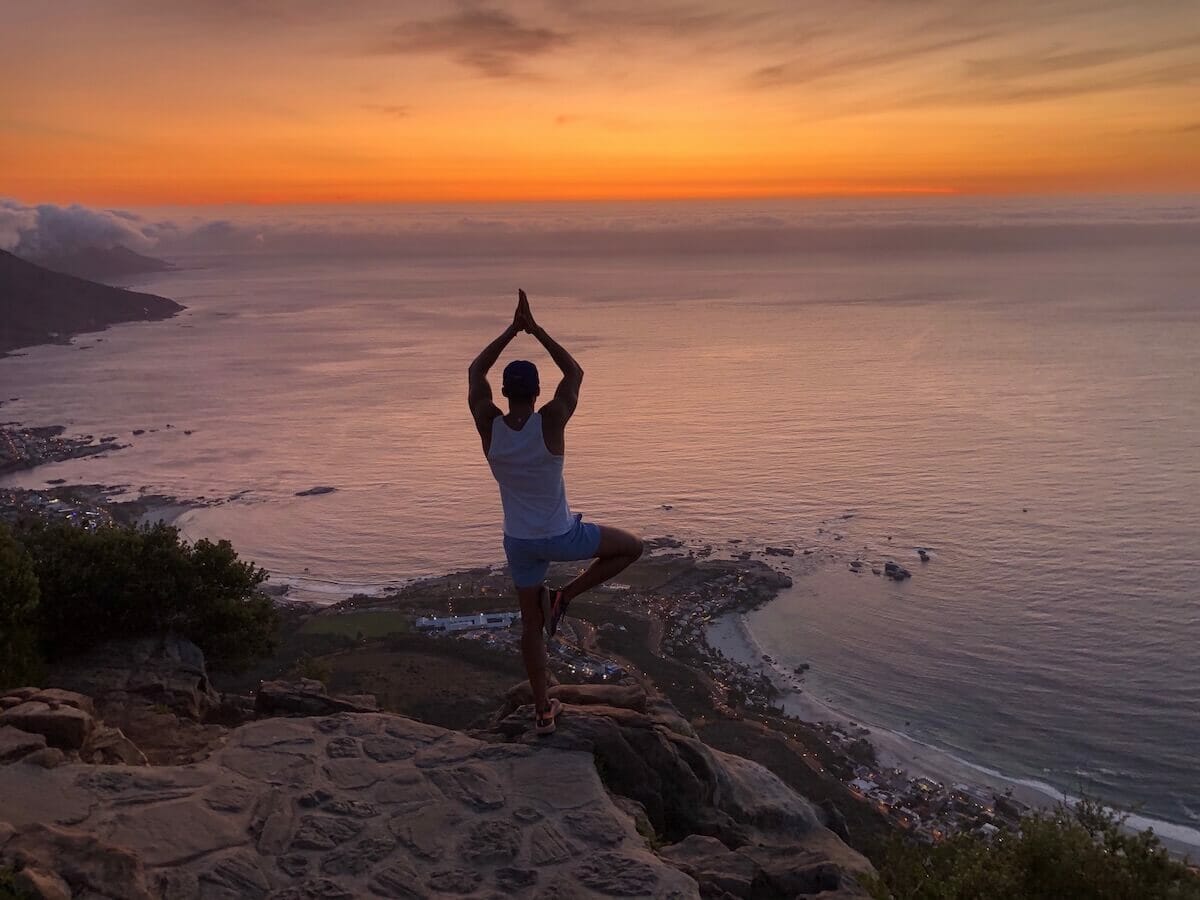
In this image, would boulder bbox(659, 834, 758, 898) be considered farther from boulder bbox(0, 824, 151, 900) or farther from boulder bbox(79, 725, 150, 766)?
boulder bbox(79, 725, 150, 766)

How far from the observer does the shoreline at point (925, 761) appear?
24.2 m

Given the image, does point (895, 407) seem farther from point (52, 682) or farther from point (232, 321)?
point (232, 321)

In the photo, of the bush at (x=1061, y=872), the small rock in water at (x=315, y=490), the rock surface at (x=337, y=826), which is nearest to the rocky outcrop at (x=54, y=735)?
the rock surface at (x=337, y=826)

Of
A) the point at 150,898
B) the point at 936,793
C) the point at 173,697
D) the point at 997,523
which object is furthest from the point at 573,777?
the point at 997,523

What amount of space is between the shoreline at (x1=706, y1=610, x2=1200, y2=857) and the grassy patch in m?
11.3

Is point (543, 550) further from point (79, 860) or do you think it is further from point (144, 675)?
point (144, 675)

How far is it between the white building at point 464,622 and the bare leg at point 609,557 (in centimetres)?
2648

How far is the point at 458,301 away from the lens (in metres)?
160

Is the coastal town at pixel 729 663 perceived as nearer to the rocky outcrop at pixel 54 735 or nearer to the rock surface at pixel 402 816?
the rock surface at pixel 402 816

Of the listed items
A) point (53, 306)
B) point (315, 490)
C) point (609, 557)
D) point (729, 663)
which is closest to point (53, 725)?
point (609, 557)

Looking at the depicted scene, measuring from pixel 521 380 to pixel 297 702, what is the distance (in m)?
4.16

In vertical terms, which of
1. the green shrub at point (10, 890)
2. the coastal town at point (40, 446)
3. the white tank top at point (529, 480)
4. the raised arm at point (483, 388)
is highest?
the raised arm at point (483, 388)

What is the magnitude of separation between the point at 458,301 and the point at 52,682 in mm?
153617

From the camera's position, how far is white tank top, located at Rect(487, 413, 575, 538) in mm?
7023
